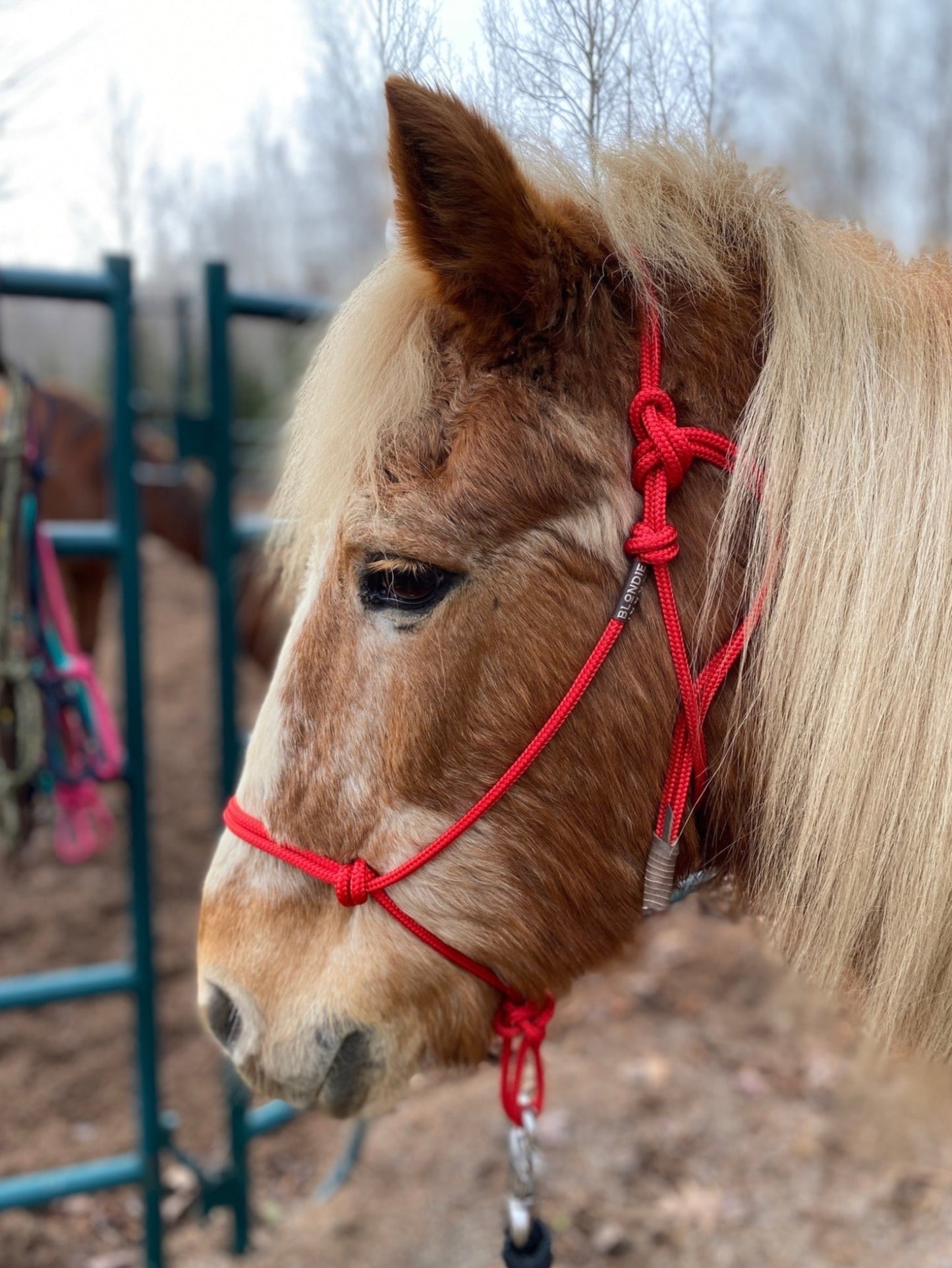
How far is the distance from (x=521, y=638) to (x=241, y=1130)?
1.94 metres

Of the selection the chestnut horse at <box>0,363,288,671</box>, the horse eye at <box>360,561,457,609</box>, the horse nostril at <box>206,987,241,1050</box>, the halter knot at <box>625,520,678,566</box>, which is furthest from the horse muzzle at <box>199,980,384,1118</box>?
the chestnut horse at <box>0,363,288,671</box>

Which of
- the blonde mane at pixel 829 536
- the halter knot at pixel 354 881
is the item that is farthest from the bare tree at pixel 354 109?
the halter knot at pixel 354 881

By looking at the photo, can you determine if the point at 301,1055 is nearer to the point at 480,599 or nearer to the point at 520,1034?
the point at 520,1034

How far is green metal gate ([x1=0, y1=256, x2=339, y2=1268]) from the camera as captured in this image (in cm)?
205

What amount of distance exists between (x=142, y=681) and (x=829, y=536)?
5.44 ft

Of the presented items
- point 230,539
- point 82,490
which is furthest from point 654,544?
point 82,490

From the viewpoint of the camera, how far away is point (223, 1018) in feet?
4.12

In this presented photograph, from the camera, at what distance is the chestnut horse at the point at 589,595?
102 centimetres

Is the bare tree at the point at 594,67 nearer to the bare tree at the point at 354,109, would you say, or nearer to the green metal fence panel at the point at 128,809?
the bare tree at the point at 354,109

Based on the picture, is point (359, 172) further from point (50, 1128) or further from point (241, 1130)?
point (50, 1128)

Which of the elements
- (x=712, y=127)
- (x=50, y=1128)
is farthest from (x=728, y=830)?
(x=50, y=1128)

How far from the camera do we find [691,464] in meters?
1.08

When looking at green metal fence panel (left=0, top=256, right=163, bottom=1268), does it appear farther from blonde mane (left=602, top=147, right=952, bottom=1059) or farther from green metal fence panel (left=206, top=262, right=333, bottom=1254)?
blonde mane (left=602, top=147, right=952, bottom=1059)

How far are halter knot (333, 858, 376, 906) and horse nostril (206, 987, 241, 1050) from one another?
249mm
